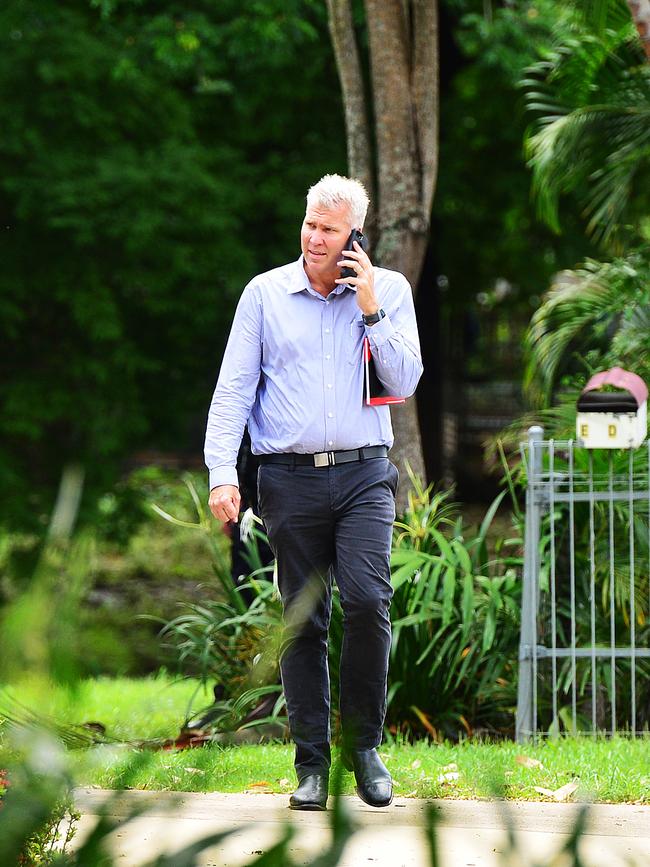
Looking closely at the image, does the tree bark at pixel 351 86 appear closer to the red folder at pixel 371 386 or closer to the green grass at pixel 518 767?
the green grass at pixel 518 767

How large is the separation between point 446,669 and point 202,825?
2.89 metres

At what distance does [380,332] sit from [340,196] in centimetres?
45

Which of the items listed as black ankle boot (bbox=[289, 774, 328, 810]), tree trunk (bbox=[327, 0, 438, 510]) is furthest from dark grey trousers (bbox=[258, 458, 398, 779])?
tree trunk (bbox=[327, 0, 438, 510])

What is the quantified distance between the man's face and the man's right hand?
0.76 m

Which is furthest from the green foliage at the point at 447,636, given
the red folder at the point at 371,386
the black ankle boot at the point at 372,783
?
the red folder at the point at 371,386

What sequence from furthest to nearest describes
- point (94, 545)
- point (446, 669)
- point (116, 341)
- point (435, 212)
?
point (435, 212) < point (116, 341) < point (446, 669) < point (94, 545)

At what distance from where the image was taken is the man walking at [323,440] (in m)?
4.25

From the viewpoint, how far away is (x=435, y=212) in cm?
1639

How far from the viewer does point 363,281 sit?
4.20 metres

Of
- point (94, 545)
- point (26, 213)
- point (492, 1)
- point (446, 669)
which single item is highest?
point (492, 1)

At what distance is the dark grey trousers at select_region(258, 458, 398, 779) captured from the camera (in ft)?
14.0

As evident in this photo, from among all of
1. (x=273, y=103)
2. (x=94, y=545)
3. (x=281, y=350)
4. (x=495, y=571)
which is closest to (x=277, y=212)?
(x=273, y=103)

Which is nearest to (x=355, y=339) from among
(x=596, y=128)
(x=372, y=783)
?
(x=372, y=783)

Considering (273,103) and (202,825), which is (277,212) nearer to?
(273,103)
